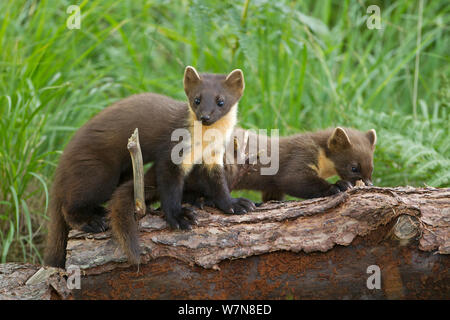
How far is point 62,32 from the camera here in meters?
6.86

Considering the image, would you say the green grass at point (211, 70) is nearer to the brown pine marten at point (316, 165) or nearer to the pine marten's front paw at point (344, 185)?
the brown pine marten at point (316, 165)

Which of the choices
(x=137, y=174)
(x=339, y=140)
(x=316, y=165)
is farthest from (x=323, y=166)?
(x=137, y=174)

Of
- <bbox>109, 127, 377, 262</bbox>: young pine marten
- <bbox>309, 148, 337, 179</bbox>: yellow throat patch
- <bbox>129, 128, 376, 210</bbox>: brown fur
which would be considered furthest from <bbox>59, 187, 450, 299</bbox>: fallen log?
<bbox>309, 148, 337, 179</bbox>: yellow throat patch

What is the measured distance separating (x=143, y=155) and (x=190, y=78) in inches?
27.3

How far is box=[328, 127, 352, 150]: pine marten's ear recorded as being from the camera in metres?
5.30

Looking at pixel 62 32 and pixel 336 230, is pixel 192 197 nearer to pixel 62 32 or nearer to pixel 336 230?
pixel 336 230

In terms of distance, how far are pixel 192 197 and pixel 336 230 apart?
4.19 ft

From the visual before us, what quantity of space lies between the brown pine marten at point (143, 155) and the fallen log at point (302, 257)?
0.30 meters

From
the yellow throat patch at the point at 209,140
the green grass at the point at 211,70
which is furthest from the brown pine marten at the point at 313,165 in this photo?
the green grass at the point at 211,70

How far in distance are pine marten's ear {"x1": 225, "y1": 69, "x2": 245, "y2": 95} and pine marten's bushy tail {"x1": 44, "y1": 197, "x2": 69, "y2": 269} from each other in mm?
1647

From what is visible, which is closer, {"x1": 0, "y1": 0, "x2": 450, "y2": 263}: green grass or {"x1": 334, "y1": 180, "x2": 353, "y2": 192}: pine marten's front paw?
{"x1": 334, "y1": 180, "x2": 353, "y2": 192}: pine marten's front paw

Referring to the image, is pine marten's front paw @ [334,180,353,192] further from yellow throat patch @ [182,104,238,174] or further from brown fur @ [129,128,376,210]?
yellow throat patch @ [182,104,238,174]

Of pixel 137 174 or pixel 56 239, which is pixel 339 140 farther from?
pixel 56 239

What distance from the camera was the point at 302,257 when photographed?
3854 millimetres
